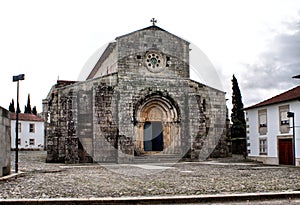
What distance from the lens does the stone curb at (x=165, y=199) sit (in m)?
8.47

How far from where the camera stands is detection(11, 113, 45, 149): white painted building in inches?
2250

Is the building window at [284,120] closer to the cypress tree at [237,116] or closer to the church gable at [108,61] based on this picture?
the church gable at [108,61]

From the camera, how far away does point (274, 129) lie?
22609 millimetres

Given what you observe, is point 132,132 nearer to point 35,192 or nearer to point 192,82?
point 192,82

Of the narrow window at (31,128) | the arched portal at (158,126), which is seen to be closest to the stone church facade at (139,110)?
the arched portal at (158,126)

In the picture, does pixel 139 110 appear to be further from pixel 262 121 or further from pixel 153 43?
pixel 262 121

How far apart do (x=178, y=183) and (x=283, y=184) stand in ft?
10.3

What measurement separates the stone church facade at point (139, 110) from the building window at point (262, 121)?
12.3ft

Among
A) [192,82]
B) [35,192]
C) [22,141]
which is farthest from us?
[22,141]

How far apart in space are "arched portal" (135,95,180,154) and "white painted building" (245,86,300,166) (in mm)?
4879

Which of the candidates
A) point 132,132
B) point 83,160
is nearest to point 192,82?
point 132,132

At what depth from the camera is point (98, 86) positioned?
2433cm

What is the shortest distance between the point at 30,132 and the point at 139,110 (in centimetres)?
3797

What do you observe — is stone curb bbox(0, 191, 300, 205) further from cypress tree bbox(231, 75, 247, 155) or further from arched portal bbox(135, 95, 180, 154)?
cypress tree bbox(231, 75, 247, 155)
